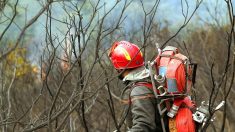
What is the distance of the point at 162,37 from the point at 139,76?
10.7m

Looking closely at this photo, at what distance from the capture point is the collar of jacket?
15.3ft

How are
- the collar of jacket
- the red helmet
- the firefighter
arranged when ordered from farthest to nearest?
1. the red helmet
2. the collar of jacket
3. the firefighter

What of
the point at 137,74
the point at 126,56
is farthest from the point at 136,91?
the point at 126,56

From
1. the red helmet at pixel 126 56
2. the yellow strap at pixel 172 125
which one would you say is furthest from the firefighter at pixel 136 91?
the yellow strap at pixel 172 125

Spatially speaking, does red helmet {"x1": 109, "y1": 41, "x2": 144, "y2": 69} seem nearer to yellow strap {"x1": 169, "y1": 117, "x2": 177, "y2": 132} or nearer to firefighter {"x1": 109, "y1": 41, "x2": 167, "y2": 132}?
firefighter {"x1": 109, "y1": 41, "x2": 167, "y2": 132}

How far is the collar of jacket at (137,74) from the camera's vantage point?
4.66 metres

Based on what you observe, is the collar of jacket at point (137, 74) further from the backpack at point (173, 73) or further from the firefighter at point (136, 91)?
the backpack at point (173, 73)

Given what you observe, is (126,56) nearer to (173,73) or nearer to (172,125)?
(173,73)

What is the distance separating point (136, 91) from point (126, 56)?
0.51 m

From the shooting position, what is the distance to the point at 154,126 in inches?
174

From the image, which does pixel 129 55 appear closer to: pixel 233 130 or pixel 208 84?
pixel 208 84

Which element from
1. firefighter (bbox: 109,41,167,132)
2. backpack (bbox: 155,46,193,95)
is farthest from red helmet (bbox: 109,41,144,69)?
backpack (bbox: 155,46,193,95)

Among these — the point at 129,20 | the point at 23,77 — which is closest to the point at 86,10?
the point at 23,77

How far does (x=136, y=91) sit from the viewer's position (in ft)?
14.6
